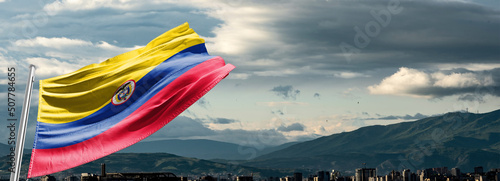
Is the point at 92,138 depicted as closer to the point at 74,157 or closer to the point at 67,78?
the point at 74,157

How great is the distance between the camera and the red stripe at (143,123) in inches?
1280

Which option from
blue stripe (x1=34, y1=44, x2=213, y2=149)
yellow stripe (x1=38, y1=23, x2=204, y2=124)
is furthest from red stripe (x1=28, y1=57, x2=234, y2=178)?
yellow stripe (x1=38, y1=23, x2=204, y2=124)

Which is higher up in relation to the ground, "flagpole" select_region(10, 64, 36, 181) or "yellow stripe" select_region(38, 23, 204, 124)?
"yellow stripe" select_region(38, 23, 204, 124)

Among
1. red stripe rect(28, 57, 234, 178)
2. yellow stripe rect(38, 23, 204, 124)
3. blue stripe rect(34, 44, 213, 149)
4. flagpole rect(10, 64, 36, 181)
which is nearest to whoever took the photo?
flagpole rect(10, 64, 36, 181)

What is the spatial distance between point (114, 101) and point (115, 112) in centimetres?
61

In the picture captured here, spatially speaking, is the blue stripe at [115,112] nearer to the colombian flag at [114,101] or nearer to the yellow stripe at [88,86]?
the colombian flag at [114,101]

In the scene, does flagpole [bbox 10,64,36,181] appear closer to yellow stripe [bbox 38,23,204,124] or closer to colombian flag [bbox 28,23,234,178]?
colombian flag [bbox 28,23,234,178]

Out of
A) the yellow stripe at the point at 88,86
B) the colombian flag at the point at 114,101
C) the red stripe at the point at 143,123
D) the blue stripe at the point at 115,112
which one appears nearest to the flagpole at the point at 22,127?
the red stripe at the point at 143,123

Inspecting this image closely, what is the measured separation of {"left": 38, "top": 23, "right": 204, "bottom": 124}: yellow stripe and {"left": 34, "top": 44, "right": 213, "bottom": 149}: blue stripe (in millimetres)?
341

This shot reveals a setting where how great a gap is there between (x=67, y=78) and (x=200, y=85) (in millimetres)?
7667

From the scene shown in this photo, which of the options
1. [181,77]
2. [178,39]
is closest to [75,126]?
[181,77]

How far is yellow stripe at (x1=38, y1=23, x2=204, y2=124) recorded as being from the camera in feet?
113

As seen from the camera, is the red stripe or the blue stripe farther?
the blue stripe

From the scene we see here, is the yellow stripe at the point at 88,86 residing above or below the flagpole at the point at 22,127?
above
